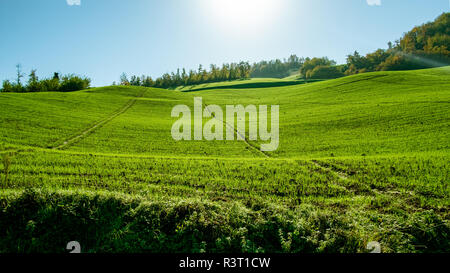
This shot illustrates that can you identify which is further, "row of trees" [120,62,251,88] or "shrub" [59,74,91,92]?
"row of trees" [120,62,251,88]

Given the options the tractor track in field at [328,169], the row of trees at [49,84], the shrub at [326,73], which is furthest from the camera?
the shrub at [326,73]

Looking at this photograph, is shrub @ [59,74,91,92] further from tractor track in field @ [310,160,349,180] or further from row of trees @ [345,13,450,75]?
row of trees @ [345,13,450,75]

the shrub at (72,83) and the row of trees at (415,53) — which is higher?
the row of trees at (415,53)

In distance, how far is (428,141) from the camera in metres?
20.6

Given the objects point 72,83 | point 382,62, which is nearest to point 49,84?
point 72,83

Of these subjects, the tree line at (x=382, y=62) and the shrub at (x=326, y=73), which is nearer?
the tree line at (x=382, y=62)

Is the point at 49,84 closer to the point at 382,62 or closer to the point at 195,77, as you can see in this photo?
the point at 195,77

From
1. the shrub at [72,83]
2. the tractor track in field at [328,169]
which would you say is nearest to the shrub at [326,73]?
the shrub at [72,83]

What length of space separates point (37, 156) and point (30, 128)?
13.8 metres

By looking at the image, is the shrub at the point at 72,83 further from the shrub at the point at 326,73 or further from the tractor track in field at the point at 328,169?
the shrub at the point at 326,73

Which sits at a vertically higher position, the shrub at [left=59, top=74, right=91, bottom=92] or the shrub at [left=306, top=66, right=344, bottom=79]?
the shrub at [left=306, top=66, right=344, bottom=79]

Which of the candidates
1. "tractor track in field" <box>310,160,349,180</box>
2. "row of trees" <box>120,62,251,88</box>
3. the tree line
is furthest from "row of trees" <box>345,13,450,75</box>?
"tractor track in field" <box>310,160,349,180</box>
